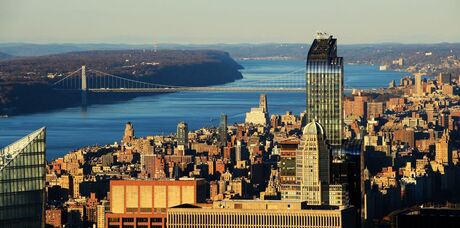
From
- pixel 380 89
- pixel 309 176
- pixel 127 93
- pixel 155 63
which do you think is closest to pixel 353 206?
pixel 309 176

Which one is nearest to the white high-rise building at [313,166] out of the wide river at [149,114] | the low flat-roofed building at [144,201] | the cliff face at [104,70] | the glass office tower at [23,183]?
the low flat-roofed building at [144,201]

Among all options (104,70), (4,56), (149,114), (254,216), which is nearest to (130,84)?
(104,70)

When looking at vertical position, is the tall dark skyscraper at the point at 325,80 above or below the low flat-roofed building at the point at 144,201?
above

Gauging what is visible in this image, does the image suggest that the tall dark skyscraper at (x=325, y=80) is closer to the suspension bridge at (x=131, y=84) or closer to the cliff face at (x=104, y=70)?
the cliff face at (x=104, y=70)

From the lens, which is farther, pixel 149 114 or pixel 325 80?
pixel 149 114

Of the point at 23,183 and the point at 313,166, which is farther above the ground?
the point at 23,183

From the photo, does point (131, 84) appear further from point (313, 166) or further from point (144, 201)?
point (144, 201)
